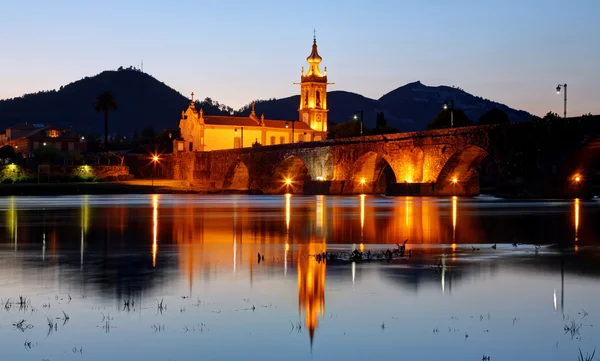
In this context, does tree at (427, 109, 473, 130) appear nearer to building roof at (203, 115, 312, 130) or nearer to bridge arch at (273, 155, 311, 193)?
bridge arch at (273, 155, 311, 193)

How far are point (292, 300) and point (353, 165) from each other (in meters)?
67.6

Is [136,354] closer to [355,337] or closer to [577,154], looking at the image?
[355,337]

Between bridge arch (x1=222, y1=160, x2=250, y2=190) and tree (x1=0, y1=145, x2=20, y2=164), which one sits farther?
tree (x1=0, y1=145, x2=20, y2=164)

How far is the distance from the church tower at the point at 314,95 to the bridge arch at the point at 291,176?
42642 mm

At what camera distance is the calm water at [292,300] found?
952cm

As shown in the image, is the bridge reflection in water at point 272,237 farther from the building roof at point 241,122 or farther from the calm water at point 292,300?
the building roof at point 241,122

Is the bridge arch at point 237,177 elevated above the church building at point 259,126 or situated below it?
below

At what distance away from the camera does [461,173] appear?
68.1 m

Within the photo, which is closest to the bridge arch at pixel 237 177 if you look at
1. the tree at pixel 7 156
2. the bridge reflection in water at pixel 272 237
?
the tree at pixel 7 156

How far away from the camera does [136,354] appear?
30.2 ft

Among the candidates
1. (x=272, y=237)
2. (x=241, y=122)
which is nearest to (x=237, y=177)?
(x=241, y=122)

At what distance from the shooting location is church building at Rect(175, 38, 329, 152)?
12625 centimetres

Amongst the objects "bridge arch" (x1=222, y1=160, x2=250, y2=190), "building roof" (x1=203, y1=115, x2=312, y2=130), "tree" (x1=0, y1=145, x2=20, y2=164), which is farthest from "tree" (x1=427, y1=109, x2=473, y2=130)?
"tree" (x1=0, y1=145, x2=20, y2=164)

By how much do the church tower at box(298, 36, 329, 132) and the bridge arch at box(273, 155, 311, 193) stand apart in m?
42.6
